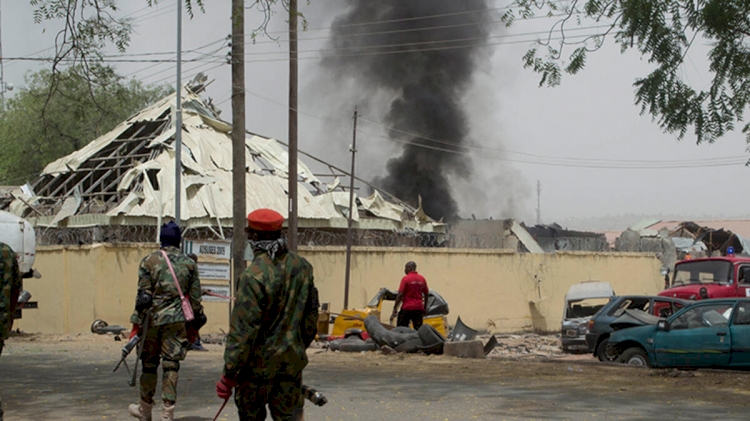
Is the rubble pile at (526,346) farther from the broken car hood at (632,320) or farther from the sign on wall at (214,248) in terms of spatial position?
the sign on wall at (214,248)

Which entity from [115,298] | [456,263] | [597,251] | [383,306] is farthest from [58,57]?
[597,251]

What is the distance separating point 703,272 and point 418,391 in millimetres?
12376

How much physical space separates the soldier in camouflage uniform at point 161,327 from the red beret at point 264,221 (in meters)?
2.53

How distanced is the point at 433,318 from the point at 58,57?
10465 millimetres

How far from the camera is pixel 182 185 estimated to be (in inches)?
996

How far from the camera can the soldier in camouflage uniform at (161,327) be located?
7.50 m

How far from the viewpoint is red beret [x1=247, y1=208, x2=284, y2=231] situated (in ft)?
17.4

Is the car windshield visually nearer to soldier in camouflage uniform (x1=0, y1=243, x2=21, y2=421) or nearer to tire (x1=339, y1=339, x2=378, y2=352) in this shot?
tire (x1=339, y1=339, x2=378, y2=352)

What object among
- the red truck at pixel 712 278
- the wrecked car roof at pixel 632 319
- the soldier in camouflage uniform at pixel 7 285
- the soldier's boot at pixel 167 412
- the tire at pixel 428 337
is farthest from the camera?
the red truck at pixel 712 278

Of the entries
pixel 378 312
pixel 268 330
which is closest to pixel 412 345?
pixel 378 312

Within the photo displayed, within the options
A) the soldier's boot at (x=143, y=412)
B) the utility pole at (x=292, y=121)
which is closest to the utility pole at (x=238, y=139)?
the utility pole at (x=292, y=121)

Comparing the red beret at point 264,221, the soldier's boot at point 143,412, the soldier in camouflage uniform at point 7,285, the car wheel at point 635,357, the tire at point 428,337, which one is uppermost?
the red beret at point 264,221

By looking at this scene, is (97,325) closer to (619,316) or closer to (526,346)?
(526,346)

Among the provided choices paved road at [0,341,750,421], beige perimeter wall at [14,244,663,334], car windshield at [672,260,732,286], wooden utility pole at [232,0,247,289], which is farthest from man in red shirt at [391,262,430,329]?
beige perimeter wall at [14,244,663,334]
